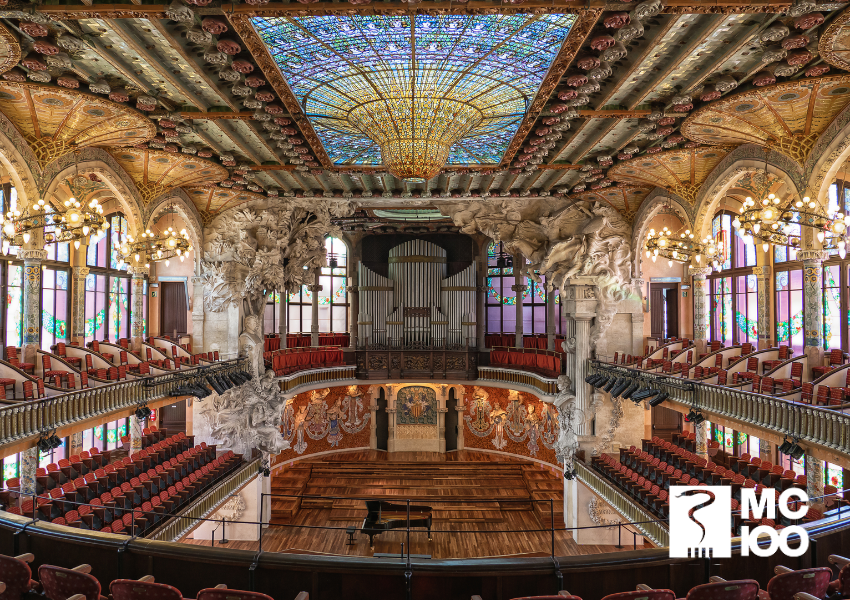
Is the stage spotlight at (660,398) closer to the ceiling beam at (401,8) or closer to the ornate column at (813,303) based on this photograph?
the ornate column at (813,303)

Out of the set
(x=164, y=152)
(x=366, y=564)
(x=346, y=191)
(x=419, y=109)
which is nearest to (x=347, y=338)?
(x=346, y=191)

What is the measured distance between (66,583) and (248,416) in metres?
16.1

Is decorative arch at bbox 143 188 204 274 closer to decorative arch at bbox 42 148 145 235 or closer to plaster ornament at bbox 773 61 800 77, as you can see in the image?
decorative arch at bbox 42 148 145 235

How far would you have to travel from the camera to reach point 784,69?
9016mm

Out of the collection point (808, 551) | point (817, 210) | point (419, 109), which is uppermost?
point (419, 109)

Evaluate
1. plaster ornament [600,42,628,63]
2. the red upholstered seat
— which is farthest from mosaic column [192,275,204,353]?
plaster ornament [600,42,628,63]

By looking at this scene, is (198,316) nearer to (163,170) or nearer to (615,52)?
(163,170)

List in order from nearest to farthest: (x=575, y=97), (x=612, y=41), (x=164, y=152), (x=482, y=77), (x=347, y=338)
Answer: (x=612, y=41), (x=482, y=77), (x=575, y=97), (x=164, y=152), (x=347, y=338)

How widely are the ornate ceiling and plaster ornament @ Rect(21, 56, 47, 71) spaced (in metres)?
0.03

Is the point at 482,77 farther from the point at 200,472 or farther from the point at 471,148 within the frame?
the point at 200,472

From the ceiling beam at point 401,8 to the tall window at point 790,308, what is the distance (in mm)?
13478

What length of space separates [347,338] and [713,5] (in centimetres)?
2296

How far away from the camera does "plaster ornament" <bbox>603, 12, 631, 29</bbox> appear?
781 cm

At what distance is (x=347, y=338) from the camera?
28.2 metres
